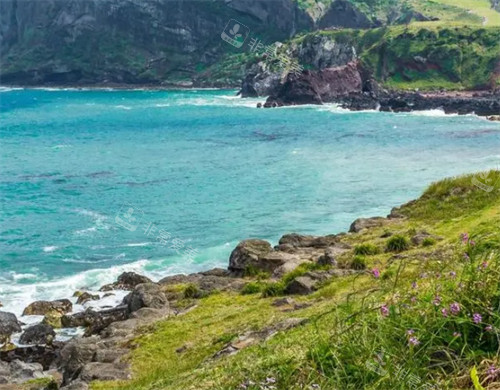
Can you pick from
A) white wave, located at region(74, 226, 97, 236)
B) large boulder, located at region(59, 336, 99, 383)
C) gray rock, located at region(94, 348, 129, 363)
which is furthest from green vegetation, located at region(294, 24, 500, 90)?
gray rock, located at region(94, 348, 129, 363)

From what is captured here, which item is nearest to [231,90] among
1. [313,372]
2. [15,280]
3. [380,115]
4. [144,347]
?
[380,115]

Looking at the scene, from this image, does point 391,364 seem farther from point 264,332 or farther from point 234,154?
point 234,154

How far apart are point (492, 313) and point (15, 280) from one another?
33.9 m

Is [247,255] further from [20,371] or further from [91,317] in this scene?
[20,371]

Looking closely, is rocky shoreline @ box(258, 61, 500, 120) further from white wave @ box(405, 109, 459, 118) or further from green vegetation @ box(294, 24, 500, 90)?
green vegetation @ box(294, 24, 500, 90)

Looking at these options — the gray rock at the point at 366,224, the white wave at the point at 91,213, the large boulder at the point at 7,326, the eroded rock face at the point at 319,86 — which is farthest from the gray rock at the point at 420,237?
the eroded rock face at the point at 319,86

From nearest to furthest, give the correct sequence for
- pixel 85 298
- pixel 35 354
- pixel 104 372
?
pixel 104 372, pixel 35 354, pixel 85 298

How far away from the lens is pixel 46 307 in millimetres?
30375

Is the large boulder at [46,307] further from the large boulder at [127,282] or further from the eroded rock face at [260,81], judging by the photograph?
the eroded rock face at [260,81]

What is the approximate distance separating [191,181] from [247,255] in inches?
1274

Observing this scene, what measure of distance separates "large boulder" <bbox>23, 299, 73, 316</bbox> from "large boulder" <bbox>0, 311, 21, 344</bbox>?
7.23ft

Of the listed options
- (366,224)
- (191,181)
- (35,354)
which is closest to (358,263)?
(366,224)

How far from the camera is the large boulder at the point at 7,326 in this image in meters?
27.0

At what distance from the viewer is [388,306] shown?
758cm
